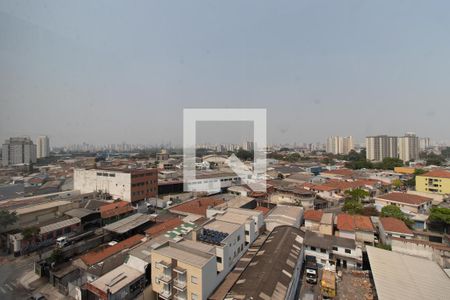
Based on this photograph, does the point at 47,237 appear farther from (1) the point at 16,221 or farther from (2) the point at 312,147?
(2) the point at 312,147

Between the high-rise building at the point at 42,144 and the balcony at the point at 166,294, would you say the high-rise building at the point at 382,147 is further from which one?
the high-rise building at the point at 42,144

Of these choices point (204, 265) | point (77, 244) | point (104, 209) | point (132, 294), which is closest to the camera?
point (204, 265)

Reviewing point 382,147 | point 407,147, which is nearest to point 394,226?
point 382,147

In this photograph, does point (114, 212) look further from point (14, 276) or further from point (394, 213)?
point (394, 213)

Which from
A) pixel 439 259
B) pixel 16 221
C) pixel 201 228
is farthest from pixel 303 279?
pixel 16 221

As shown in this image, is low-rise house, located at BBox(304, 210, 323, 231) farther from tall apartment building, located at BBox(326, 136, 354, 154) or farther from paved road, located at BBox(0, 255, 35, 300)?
tall apartment building, located at BBox(326, 136, 354, 154)

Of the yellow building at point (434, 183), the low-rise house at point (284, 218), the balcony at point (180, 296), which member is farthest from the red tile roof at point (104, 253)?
the yellow building at point (434, 183)
